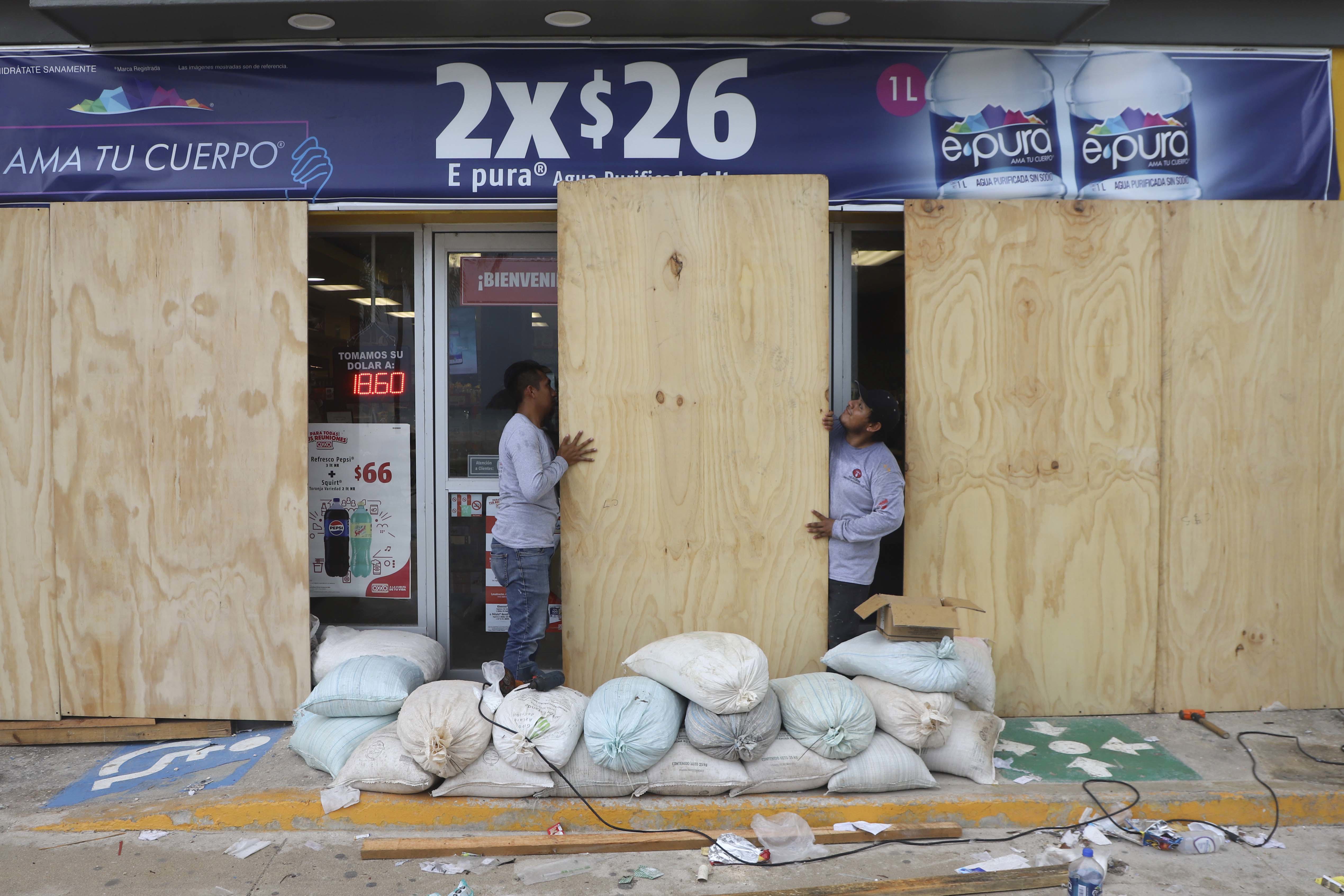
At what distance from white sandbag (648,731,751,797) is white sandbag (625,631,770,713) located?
26 cm

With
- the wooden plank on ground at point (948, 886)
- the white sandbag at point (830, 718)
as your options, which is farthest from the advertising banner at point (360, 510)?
the wooden plank on ground at point (948, 886)

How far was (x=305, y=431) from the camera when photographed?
4.98 meters

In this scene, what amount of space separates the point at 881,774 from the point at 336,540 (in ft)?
11.4

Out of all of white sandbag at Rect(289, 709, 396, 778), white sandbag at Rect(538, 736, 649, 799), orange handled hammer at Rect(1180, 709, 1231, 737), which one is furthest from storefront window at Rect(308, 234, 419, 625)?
orange handled hammer at Rect(1180, 709, 1231, 737)

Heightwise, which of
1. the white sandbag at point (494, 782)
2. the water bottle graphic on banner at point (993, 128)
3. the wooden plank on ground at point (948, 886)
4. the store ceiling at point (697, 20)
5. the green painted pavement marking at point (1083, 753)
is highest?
the store ceiling at point (697, 20)

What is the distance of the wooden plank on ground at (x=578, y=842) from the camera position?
3807 millimetres

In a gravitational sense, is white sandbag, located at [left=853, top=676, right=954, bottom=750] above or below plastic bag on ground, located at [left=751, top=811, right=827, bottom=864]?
above

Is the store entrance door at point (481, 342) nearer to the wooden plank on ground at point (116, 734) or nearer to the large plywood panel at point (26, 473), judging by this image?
the wooden plank on ground at point (116, 734)

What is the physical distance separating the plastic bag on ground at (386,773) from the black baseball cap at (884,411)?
2.84m

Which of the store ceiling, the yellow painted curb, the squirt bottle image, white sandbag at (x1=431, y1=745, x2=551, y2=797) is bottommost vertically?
the yellow painted curb

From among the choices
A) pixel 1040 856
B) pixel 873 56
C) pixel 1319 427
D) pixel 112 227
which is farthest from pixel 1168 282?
pixel 112 227

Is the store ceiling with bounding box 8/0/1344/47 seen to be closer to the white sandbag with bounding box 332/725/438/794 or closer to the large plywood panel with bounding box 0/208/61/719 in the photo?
the large plywood panel with bounding box 0/208/61/719

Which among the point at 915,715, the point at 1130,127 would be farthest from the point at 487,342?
the point at 1130,127

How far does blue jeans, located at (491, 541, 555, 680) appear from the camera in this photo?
4906 mm
